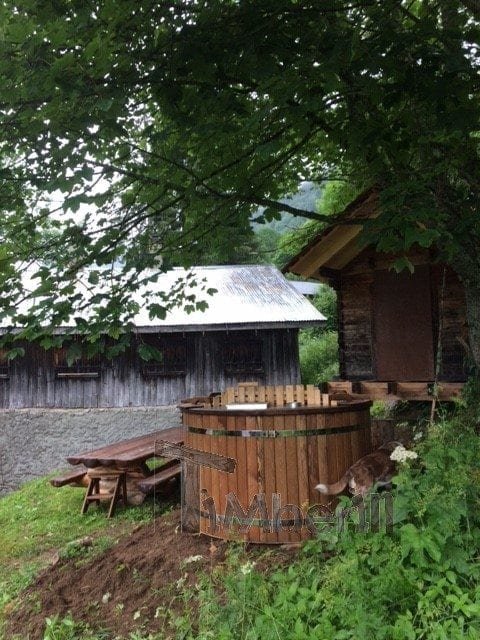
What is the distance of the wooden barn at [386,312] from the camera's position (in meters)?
9.20

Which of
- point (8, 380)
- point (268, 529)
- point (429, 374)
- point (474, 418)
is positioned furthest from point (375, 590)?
point (8, 380)

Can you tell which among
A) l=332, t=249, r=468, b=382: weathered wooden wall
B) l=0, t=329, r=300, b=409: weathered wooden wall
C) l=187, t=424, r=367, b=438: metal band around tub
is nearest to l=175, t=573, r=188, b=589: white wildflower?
l=187, t=424, r=367, b=438: metal band around tub

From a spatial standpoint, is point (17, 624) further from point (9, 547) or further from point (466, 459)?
point (466, 459)

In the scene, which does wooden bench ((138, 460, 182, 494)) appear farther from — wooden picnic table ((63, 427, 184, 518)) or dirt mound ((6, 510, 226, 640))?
dirt mound ((6, 510, 226, 640))

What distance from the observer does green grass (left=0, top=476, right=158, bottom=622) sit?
7027 millimetres

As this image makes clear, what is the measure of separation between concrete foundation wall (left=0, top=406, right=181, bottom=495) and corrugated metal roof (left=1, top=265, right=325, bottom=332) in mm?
2780

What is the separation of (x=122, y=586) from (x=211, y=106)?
4.76 meters

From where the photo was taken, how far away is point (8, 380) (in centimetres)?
1658

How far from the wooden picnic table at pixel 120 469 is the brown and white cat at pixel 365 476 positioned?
3.73 m

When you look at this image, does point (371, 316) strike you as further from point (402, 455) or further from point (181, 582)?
point (181, 582)

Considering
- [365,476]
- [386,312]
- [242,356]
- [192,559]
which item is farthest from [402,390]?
[242,356]

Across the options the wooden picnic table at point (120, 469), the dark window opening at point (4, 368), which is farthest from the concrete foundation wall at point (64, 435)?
the wooden picnic table at point (120, 469)

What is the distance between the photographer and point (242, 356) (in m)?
16.2

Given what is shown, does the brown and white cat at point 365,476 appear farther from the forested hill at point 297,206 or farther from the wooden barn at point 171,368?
the wooden barn at point 171,368
